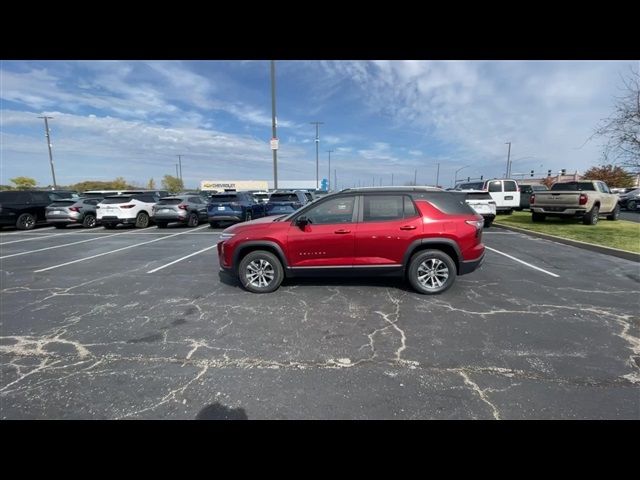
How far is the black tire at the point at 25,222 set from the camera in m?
14.4

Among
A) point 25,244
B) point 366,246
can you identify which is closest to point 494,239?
point 366,246

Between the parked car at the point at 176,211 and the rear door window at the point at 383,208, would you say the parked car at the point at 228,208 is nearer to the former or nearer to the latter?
the parked car at the point at 176,211

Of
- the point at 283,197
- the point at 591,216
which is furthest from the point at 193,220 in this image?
the point at 591,216

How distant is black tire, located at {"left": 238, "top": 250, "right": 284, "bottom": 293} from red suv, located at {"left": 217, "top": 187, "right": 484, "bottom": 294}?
0.02 m

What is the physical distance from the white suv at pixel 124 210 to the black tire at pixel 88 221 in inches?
36.1

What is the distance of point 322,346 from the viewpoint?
11.0 feet

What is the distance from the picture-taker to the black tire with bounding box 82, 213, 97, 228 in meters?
14.9

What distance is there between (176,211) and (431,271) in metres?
12.4

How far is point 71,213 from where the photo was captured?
46.8 feet
